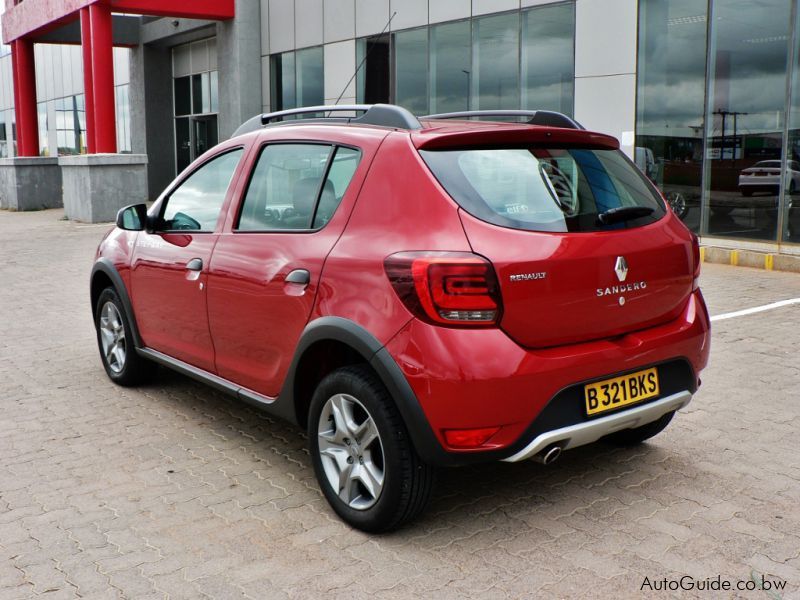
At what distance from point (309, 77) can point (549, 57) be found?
781 centimetres

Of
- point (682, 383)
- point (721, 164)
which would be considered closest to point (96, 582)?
point (682, 383)

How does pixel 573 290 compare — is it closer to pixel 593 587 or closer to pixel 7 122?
pixel 593 587

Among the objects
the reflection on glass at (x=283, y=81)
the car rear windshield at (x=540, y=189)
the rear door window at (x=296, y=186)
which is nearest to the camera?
the car rear windshield at (x=540, y=189)

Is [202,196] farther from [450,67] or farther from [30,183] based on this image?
[30,183]

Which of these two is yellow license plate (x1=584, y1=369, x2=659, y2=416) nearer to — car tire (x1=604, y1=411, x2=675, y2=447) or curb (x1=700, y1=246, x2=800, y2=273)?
car tire (x1=604, y1=411, x2=675, y2=447)

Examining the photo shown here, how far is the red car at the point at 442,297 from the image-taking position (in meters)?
3.19

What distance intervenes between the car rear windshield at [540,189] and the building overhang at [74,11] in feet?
62.4

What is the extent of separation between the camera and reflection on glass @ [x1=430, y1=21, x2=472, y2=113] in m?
16.5

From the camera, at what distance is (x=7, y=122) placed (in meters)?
43.5

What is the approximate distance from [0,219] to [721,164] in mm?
17356

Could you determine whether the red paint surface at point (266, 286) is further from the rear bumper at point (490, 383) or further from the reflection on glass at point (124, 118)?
the reflection on glass at point (124, 118)

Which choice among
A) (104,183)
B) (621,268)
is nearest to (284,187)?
(621,268)

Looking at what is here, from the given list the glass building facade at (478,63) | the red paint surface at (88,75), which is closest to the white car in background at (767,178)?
the glass building facade at (478,63)

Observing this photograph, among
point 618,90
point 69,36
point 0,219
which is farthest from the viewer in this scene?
point 69,36
